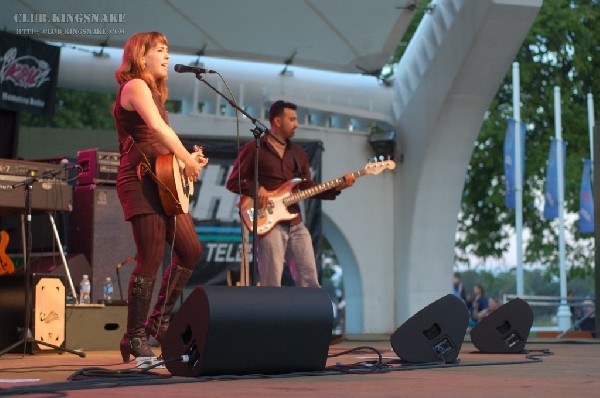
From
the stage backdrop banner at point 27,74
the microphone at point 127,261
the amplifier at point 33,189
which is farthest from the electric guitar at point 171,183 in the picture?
the stage backdrop banner at point 27,74

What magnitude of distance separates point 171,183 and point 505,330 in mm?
2483

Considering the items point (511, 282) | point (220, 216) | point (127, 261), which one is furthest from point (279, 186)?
point (511, 282)

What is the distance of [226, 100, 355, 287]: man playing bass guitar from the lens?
8117 mm

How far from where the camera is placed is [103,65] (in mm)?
14344

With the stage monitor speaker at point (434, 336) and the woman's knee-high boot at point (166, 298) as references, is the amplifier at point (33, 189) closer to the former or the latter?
the woman's knee-high boot at point (166, 298)

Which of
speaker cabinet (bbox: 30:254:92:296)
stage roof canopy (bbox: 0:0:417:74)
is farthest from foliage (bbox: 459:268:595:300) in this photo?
speaker cabinet (bbox: 30:254:92:296)

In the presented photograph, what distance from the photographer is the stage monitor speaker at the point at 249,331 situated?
4.62m

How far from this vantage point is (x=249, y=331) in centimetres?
471

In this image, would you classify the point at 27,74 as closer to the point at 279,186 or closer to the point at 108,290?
the point at 108,290

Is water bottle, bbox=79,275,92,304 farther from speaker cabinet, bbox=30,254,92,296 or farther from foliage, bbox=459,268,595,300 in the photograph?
foliage, bbox=459,268,595,300

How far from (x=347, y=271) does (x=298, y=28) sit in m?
3.91

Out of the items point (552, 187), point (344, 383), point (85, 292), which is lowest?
point (344, 383)

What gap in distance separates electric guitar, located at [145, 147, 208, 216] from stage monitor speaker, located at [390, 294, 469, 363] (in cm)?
134

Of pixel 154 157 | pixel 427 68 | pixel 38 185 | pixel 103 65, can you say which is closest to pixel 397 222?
pixel 427 68
